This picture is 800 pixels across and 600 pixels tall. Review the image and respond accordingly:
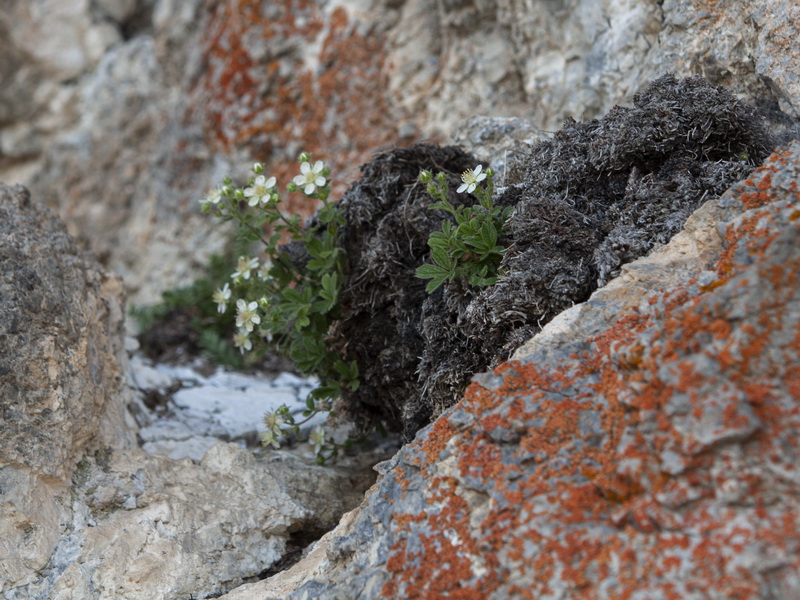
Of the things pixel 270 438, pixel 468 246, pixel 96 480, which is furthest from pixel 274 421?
pixel 468 246

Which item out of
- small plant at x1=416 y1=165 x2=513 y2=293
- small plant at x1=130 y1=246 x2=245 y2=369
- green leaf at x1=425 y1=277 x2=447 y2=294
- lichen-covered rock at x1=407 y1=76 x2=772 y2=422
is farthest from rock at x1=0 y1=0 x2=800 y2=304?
green leaf at x1=425 y1=277 x2=447 y2=294

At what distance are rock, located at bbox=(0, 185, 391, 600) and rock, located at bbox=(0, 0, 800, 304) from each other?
7.04 ft

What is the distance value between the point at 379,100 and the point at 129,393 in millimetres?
4066

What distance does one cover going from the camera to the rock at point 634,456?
1.75 m

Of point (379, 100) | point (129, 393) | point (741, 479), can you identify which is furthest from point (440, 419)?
point (379, 100)

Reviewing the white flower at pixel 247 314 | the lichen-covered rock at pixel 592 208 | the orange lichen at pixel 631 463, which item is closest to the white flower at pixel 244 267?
the white flower at pixel 247 314

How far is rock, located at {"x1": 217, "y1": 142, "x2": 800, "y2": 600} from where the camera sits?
175 cm

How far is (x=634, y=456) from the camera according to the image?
195 centimetres

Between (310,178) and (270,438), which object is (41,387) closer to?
(270,438)

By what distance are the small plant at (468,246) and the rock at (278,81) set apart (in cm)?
118

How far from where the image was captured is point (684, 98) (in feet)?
9.71

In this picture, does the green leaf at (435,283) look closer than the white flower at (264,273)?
Yes

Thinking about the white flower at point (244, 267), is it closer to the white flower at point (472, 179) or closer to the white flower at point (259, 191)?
the white flower at point (259, 191)

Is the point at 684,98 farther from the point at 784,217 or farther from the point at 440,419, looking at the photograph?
the point at 440,419
